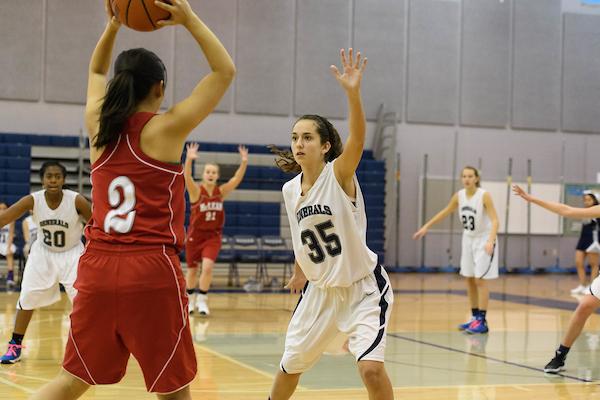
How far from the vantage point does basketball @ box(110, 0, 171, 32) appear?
117 inches

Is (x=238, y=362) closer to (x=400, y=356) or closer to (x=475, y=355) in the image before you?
(x=400, y=356)

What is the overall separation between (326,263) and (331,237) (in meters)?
0.13

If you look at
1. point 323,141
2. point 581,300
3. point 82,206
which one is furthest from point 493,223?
point 323,141

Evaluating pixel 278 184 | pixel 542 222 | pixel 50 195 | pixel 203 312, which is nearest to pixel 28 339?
pixel 50 195

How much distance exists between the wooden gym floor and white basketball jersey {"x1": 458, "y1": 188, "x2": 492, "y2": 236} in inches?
44.4

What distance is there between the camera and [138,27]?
3057 mm

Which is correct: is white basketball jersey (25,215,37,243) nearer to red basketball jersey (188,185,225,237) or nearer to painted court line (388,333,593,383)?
red basketball jersey (188,185,225,237)

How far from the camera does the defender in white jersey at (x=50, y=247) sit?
20.9 feet

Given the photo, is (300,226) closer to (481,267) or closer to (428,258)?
(481,267)

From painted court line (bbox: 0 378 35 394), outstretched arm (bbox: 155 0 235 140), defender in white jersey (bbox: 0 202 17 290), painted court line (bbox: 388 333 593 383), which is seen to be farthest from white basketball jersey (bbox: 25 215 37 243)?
outstretched arm (bbox: 155 0 235 140)

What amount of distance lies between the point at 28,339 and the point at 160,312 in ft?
17.5

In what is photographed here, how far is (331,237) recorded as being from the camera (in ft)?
13.6

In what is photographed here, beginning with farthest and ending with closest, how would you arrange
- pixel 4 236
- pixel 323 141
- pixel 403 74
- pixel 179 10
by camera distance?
pixel 403 74 → pixel 4 236 → pixel 323 141 → pixel 179 10

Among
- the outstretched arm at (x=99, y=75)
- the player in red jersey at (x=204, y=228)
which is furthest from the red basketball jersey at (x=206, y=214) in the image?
the outstretched arm at (x=99, y=75)
